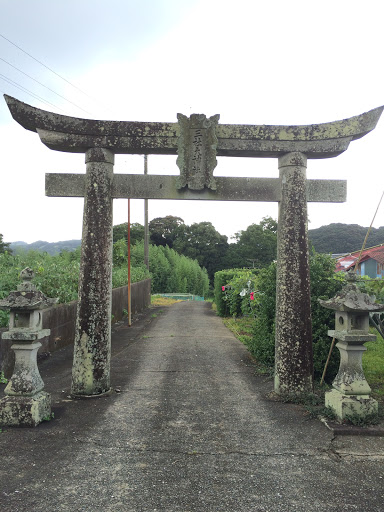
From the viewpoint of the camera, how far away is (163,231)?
47562mm

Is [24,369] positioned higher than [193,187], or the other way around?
[193,187]

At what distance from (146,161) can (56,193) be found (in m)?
16.0

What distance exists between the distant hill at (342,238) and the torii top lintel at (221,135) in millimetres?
41770

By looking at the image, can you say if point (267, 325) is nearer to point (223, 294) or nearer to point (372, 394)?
point (372, 394)

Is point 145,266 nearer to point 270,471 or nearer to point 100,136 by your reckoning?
point 100,136

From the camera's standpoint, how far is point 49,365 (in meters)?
7.68

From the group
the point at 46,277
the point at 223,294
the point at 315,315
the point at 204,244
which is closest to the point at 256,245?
the point at 204,244

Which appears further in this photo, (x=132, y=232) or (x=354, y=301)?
(x=132, y=232)

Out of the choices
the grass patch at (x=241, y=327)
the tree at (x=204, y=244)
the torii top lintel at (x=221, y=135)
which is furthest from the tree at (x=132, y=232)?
the torii top lintel at (x=221, y=135)

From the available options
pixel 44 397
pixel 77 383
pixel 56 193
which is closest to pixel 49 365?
pixel 77 383

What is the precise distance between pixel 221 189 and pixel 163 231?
42016 millimetres

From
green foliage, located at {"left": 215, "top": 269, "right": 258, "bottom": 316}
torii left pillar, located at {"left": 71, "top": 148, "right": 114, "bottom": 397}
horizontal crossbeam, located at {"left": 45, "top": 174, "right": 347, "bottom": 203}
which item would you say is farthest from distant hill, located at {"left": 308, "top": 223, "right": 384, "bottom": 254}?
torii left pillar, located at {"left": 71, "top": 148, "right": 114, "bottom": 397}

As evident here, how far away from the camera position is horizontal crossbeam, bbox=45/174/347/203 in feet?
18.9

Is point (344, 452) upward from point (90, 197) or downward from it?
downward
